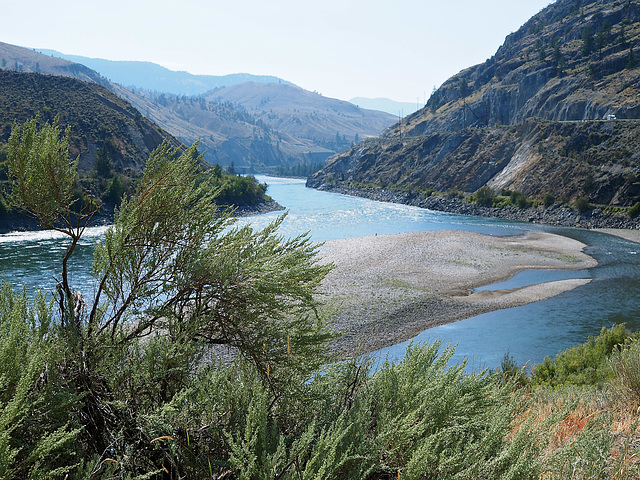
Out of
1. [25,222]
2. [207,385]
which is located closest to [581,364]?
[207,385]

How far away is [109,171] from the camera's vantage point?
59.4 metres

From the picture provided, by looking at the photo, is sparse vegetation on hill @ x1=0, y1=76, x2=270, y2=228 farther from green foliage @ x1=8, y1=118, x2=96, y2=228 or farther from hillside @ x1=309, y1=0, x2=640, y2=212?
green foliage @ x1=8, y1=118, x2=96, y2=228

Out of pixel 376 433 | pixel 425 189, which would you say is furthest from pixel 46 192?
pixel 425 189

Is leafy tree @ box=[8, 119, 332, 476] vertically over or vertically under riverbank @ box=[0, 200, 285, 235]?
over

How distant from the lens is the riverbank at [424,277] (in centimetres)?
2344

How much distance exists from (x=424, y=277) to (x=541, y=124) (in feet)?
179

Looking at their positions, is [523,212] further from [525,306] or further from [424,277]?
[525,306]

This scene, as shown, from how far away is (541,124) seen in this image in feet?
242

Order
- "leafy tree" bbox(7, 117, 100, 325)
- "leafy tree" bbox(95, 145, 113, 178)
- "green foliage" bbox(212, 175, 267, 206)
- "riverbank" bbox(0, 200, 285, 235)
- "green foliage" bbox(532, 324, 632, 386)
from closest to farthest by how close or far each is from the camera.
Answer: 1. "leafy tree" bbox(7, 117, 100, 325)
2. "green foliage" bbox(532, 324, 632, 386)
3. "riverbank" bbox(0, 200, 285, 235)
4. "leafy tree" bbox(95, 145, 113, 178)
5. "green foliage" bbox(212, 175, 267, 206)

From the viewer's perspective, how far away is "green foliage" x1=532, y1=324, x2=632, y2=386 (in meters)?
13.2

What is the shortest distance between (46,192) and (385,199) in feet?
285

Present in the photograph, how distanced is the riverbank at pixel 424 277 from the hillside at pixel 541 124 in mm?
20587

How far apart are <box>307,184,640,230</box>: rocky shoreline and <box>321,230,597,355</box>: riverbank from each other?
940 centimetres

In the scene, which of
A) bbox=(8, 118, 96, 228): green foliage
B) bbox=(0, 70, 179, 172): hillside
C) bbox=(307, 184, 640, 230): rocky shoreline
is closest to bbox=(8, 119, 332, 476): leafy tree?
bbox=(8, 118, 96, 228): green foliage
